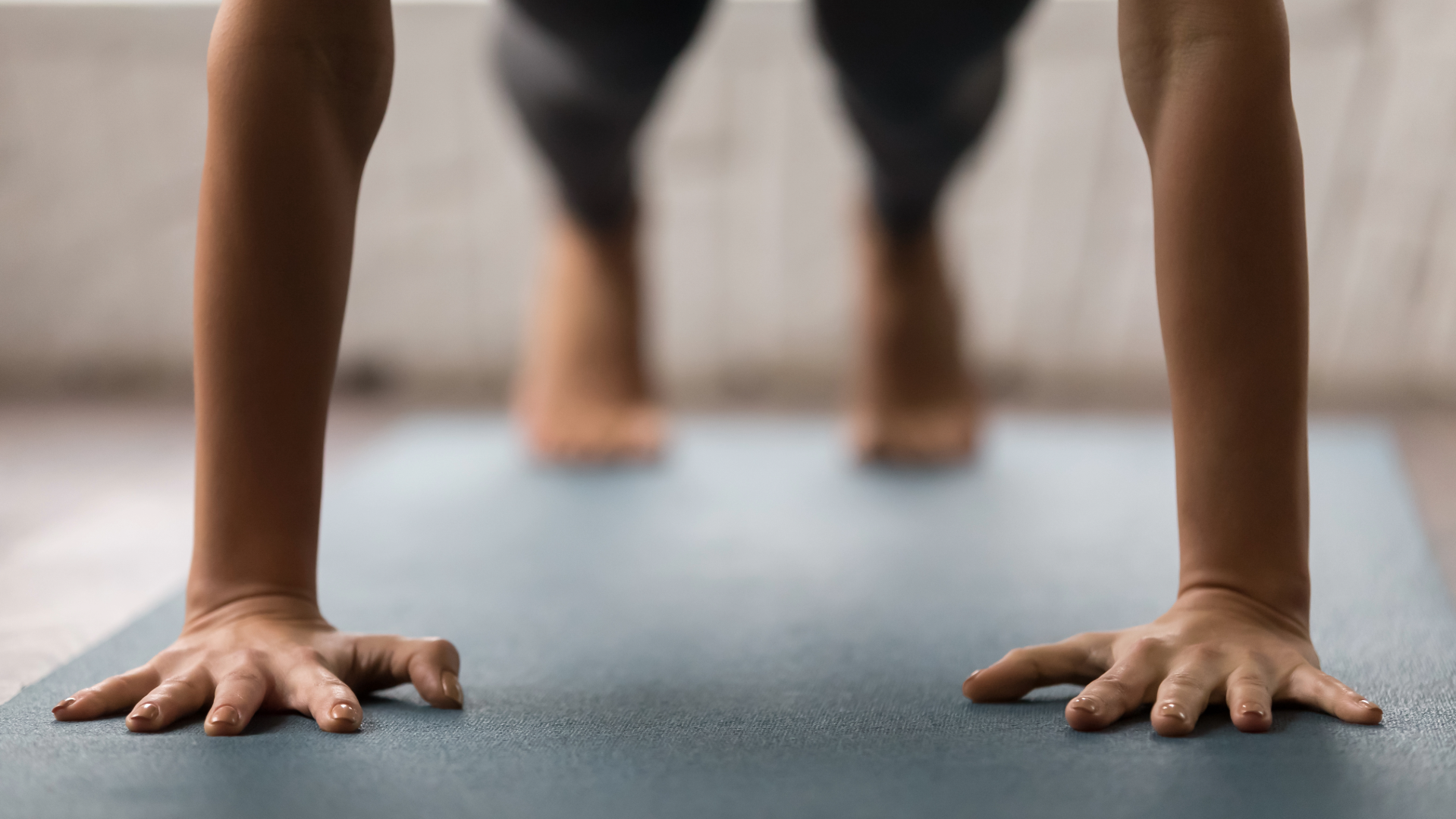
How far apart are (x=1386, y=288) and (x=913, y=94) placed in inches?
26.7

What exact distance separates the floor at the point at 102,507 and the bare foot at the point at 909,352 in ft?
1.21

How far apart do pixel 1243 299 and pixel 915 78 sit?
0.46 meters

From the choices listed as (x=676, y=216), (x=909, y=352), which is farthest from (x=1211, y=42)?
(x=676, y=216)

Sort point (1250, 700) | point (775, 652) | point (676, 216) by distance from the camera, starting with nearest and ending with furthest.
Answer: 1. point (1250, 700)
2. point (775, 652)
3. point (676, 216)

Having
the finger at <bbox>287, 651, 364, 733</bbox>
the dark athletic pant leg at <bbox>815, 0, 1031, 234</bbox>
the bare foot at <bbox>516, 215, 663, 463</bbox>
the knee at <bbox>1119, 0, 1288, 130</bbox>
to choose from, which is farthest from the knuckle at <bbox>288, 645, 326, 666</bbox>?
the bare foot at <bbox>516, 215, 663, 463</bbox>

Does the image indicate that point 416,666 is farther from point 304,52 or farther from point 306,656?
point 304,52

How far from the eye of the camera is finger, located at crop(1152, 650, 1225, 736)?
0.43 meters

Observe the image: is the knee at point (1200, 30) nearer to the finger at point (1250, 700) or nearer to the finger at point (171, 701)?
the finger at point (1250, 700)

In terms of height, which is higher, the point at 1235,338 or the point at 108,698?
the point at 1235,338

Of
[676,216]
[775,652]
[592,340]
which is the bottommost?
[775,652]

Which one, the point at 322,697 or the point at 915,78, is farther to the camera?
the point at 915,78

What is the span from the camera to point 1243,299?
1.59 feet

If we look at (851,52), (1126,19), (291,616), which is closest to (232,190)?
(291,616)

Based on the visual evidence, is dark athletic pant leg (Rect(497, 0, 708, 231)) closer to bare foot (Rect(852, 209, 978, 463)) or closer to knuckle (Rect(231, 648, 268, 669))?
bare foot (Rect(852, 209, 978, 463))
